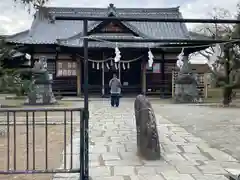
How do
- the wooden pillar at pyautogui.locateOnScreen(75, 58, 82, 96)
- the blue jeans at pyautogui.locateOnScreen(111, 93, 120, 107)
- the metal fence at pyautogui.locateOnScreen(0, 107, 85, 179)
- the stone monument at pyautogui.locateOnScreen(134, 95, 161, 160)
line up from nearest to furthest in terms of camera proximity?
the metal fence at pyautogui.locateOnScreen(0, 107, 85, 179) < the stone monument at pyautogui.locateOnScreen(134, 95, 161, 160) < the blue jeans at pyautogui.locateOnScreen(111, 93, 120, 107) < the wooden pillar at pyautogui.locateOnScreen(75, 58, 82, 96)

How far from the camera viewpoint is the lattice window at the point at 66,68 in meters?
26.5

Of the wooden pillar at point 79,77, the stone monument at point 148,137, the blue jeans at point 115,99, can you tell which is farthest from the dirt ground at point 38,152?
the wooden pillar at point 79,77

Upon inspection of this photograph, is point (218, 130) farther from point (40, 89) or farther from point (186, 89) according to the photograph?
point (40, 89)

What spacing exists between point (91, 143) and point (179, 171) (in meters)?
2.85

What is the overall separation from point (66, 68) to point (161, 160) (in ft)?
68.7

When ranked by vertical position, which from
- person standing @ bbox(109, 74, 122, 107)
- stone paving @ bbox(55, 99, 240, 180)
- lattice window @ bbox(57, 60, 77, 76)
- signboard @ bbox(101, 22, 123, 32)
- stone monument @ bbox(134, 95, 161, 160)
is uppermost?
signboard @ bbox(101, 22, 123, 32)

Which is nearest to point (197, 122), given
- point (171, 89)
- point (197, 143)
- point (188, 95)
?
point (197, 143)

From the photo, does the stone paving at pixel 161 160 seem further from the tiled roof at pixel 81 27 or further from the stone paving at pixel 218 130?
the tiled roof at pixel 81 27

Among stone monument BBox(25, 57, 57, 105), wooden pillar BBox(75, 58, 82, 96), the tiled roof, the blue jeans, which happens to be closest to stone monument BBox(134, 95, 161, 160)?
the blue jeans

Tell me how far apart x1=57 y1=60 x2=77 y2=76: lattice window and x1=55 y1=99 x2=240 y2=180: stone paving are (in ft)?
56.8

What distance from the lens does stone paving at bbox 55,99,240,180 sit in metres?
5.37

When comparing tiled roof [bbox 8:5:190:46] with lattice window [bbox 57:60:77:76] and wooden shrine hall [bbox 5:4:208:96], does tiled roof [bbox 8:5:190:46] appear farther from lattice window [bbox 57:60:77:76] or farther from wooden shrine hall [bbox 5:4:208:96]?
lattice window [bbox 57:60:77:76]

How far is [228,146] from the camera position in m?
7.75

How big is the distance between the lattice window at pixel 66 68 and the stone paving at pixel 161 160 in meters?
17.3
